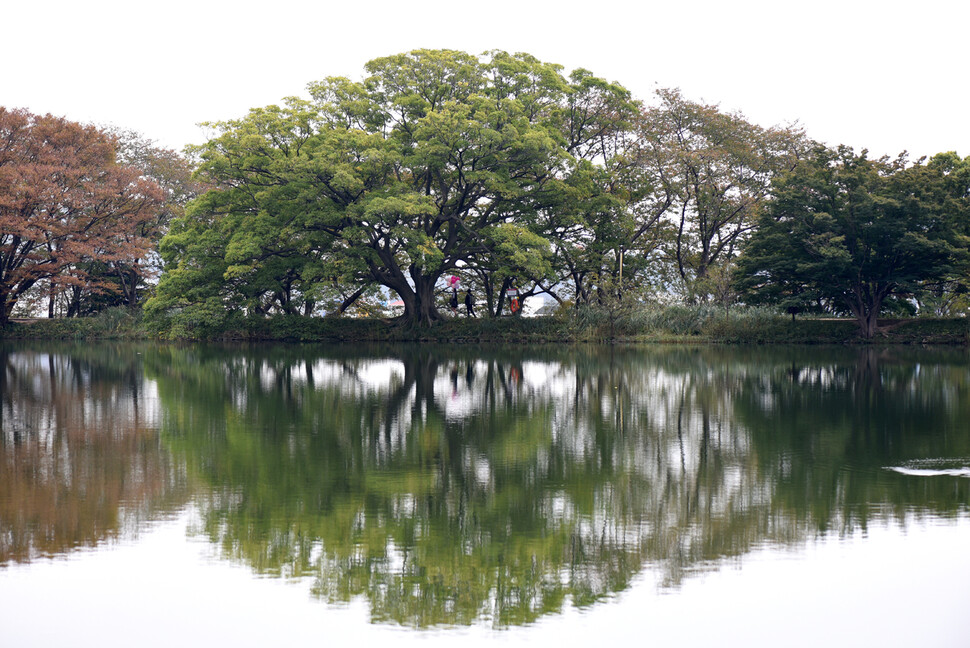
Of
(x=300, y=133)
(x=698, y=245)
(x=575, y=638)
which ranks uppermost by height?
(x=300, y=133)

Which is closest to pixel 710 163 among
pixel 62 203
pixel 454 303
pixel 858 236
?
pixel 858 236

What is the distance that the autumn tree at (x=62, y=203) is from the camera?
3972cm

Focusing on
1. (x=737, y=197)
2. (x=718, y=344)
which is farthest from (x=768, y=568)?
(x=737, y=197)

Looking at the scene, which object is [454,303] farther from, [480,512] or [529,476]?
[480,512]

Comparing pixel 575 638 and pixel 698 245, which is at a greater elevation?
pixel 698 245

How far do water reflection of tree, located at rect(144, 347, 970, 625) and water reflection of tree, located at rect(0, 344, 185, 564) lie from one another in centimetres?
47

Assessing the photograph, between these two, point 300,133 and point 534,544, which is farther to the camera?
point 300,133

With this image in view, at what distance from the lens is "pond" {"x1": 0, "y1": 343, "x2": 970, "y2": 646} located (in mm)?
4902

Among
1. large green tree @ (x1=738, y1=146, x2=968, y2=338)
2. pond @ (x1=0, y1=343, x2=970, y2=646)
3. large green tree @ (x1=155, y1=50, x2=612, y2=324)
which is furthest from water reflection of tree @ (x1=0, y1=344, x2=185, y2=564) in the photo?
large green tree @ (x1=738, y1=146, x2=968, y2=338)

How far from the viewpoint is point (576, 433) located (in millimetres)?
10742

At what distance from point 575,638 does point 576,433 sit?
6.25m

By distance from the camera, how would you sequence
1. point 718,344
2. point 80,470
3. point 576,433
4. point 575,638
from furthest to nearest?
point 718,344
point 576,433
point 80,470
point 575,638

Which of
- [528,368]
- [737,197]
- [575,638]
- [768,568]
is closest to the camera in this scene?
[575,638]

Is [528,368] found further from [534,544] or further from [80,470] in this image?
[534,544]
